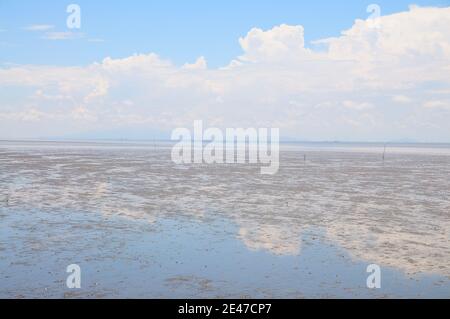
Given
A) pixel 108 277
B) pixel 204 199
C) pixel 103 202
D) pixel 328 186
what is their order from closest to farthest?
1. pixel 108 277
2. pixel 103 202
3. pixel 204 199
4. pixel 328 186

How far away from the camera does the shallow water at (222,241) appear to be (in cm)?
1304

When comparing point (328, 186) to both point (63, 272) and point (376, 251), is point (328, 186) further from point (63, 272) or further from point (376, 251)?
point (63, 272)

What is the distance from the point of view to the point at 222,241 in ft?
60.1

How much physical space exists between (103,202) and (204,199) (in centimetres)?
618

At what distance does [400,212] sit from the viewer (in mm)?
25531

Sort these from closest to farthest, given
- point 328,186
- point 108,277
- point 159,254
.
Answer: point 108,277, point 159,254, point 328,186

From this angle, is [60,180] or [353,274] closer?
[353,274]

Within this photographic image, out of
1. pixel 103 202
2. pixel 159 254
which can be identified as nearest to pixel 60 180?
pixel 103 202

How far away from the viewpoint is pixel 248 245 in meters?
17.7

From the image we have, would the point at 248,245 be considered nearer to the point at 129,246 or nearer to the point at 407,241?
the point at 129,246

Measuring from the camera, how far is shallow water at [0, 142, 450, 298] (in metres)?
13.0
